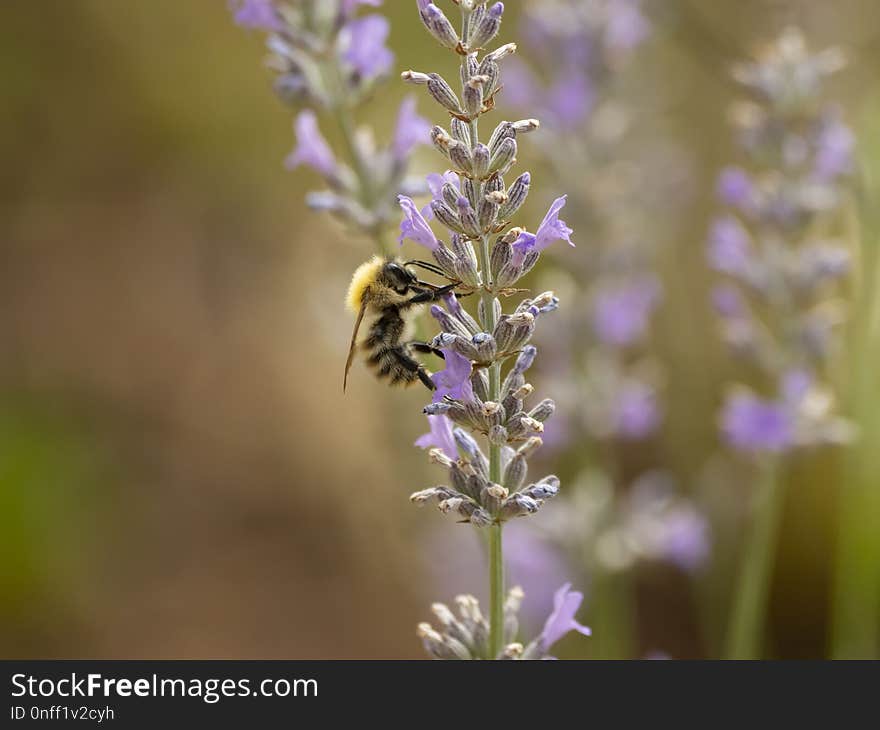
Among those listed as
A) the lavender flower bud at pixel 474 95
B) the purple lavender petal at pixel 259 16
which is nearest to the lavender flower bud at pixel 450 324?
the lavender flower bud at pixel 474 95

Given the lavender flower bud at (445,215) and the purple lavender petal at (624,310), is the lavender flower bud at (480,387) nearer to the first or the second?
the lavender flower bud at (445,215)

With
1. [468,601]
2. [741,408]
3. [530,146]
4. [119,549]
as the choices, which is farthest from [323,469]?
[468,601]

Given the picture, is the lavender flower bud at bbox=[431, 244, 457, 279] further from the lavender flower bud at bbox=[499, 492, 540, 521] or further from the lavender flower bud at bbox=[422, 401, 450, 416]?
the lavender flower bud at bbox=[499, 492, 540, 521]

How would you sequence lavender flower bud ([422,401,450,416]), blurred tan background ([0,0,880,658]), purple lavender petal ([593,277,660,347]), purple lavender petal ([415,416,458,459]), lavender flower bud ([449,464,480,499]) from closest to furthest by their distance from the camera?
lavender flower bud ([422,401,450,416]) → lavender flower bud ([449,464,480,499]) → purple lavender petal ([415,416,458,459]) → purple lavender petal ([593,277,660,347]) → blurred tan background ([0,0,880,658])

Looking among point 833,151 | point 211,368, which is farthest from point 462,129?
point 211,368

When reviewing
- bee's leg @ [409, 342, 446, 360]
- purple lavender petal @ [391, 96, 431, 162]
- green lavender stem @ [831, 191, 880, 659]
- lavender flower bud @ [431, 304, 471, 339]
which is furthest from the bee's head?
green lavender stem @ [831, 191, 880, 659]

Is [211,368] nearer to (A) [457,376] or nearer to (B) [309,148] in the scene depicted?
(B) [309,148]
